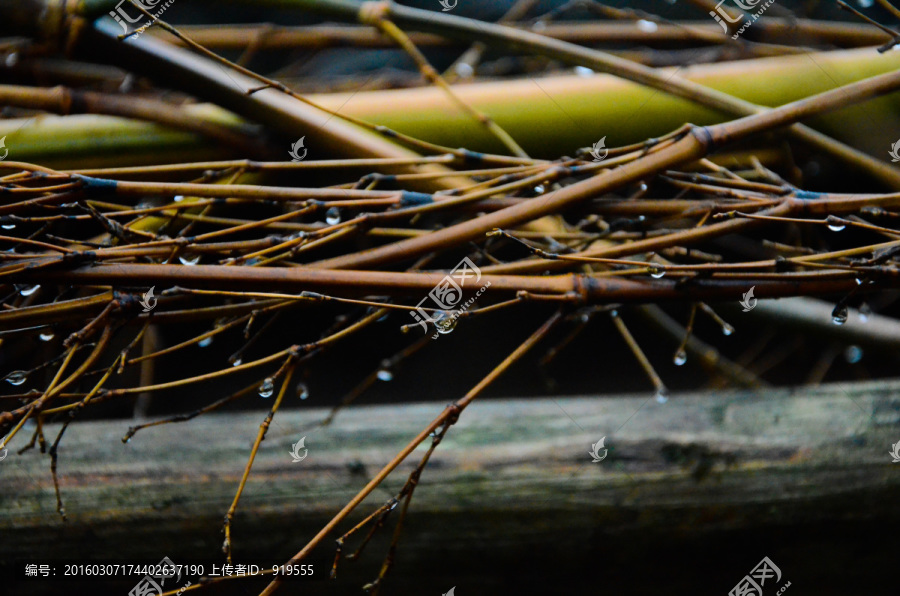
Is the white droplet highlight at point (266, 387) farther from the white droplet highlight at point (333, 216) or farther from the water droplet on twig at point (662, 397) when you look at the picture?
the water droplet on twig at point (662, 397)

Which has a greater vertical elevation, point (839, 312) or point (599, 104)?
point (599, 104)

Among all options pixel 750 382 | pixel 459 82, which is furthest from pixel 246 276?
pixel 750 382

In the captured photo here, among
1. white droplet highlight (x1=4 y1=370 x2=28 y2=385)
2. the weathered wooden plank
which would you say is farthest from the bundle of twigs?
the weathered wooden plank

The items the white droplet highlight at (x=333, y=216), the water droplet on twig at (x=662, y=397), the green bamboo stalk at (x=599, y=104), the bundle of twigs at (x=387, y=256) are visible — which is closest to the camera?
the bundle of twigs at (x=387, y=256)

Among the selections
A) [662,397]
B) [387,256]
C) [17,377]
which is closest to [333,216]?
[387,256]

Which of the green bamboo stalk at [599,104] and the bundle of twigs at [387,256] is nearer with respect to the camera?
the bundle of twigs at [387,256]

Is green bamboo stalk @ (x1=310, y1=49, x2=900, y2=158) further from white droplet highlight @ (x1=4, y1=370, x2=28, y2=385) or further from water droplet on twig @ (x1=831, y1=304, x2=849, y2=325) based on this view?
white droplet highlight @ (x1=4, y1=370, x2=28, y2=385)

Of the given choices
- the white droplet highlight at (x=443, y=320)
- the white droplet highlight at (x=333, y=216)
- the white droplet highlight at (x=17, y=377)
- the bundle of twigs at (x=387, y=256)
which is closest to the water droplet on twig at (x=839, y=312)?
the bundle of twigs at (x=387, y=256)

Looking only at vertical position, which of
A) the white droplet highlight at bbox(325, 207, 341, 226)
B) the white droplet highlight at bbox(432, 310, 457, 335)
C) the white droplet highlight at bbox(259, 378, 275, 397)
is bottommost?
the white droplet highlight at bbox(259, 378, 275, 397)

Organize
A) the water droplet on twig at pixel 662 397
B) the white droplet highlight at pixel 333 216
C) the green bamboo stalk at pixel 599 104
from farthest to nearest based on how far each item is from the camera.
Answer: the green bamboo stalk at pixel 599 104 < the water droplet on twig at pixel 662 397 < the white droplet highlight at pixel 333 216

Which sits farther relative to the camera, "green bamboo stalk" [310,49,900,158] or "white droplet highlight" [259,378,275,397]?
"green bamboo stalk" [310,49,900,158]

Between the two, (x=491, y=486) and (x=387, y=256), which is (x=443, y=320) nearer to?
(x=387, y=256)

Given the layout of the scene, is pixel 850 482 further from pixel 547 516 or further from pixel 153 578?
pixel 153 578

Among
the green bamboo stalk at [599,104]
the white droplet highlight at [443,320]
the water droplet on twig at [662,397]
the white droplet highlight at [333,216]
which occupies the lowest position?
the water droplet on twig at [662,397]
